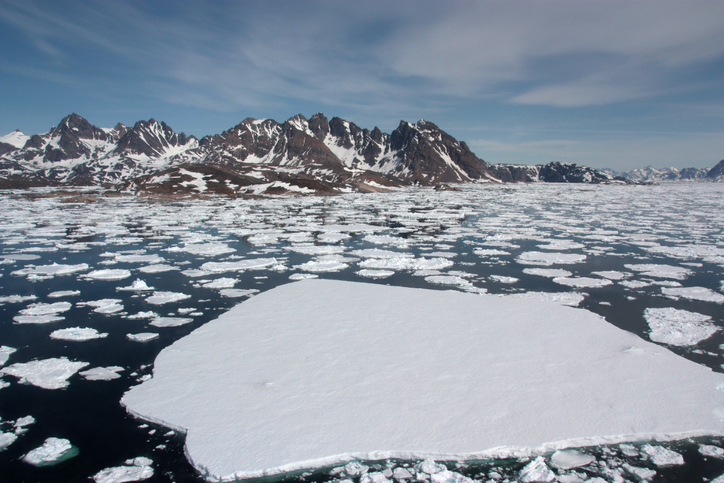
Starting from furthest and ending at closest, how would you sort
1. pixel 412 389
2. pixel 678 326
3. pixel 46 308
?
pixel 46 308
pixel 678 326
pixel 412 389

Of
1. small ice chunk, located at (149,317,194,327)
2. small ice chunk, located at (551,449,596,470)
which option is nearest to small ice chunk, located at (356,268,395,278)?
small ice chunk, located at (149,317,194,327)

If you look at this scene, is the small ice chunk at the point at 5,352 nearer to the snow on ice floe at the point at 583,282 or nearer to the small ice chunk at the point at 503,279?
the small ice chunk at the point at 503,279

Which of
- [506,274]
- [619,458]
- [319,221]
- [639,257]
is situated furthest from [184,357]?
[319,221]

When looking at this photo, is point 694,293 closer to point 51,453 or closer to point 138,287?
point 51,453

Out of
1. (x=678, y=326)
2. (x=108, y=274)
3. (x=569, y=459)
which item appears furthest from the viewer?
(x=108, y=274)

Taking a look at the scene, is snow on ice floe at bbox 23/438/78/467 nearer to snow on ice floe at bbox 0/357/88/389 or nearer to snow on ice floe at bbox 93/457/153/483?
snow on ice floe at bbox 93/457/153/483

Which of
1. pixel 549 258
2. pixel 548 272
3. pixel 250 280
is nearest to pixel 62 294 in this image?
pixel 250 280

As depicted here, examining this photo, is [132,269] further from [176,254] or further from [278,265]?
[278,265]
